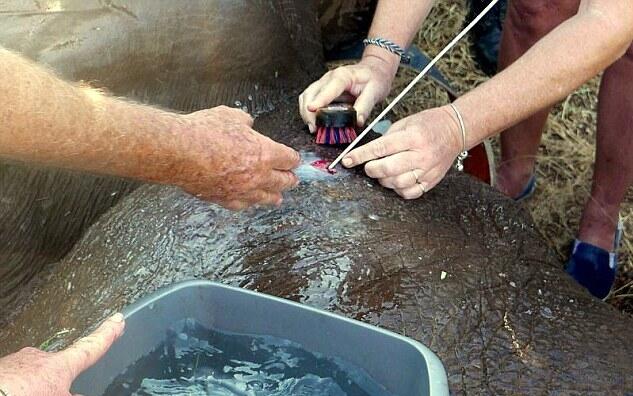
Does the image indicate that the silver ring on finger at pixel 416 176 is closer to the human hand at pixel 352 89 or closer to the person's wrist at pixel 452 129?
the person's wrist at pixel 452 129

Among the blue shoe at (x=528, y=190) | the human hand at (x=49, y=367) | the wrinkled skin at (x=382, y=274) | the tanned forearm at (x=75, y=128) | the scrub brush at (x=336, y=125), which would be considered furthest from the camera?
the blue shoe at (x=528, y=190)

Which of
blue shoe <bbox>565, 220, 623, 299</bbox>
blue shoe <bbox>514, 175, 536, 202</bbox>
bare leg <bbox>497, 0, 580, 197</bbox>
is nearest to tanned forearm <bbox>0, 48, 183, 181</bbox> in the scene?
bare leg <bbox>497, 0, 580, 197</bbox>

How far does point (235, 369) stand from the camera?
4.53 feet

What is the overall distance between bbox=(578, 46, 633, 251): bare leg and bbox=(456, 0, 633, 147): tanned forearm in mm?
659

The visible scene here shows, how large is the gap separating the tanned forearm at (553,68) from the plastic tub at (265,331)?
0.67 meters

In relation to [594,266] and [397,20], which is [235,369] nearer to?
[397,20]

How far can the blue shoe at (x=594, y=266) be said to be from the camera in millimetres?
2600

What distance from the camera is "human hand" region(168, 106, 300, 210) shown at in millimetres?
1424

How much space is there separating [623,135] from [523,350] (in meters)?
1.24

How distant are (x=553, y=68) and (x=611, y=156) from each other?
874 millimetres

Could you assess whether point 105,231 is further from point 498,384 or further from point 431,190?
point 498,384

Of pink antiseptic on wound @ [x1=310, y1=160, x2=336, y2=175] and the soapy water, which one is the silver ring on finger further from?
the soapy water

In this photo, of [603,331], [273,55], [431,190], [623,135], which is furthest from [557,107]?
[603,331]

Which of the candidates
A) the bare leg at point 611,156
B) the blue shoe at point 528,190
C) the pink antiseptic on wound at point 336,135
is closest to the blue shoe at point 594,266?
the bare leg at point 611,156
